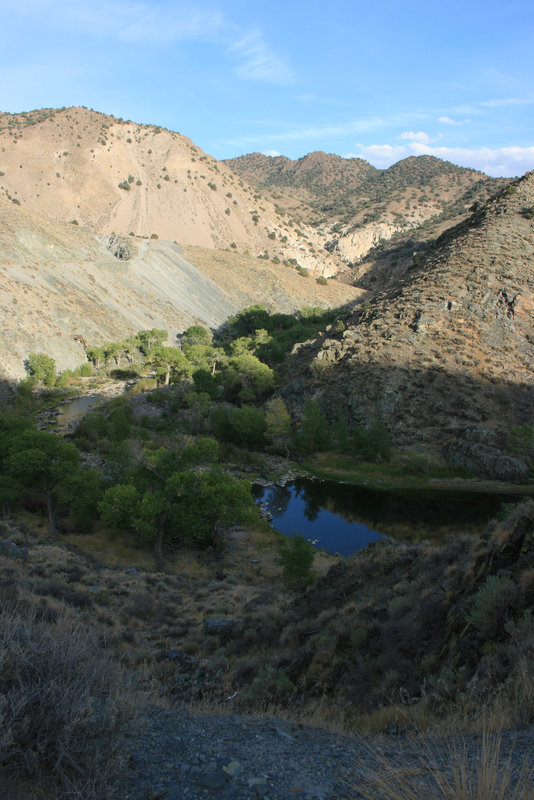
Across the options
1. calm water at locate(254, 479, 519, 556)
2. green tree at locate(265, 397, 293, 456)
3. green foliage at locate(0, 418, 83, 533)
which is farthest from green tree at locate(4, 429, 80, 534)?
green tree at locate(265, 397, 293, 456)

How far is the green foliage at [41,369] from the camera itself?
52.4 metres

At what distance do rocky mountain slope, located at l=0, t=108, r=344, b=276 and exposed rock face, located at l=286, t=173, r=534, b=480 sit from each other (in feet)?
242

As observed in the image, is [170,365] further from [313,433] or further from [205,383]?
[313,433]

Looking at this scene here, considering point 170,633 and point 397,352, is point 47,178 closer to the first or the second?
point 397,352

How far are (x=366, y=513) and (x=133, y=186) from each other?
109 metres

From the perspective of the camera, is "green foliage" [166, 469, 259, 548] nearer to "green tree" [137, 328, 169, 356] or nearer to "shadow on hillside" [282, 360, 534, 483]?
"shadow on hillside" [282, 360, 534, 483]

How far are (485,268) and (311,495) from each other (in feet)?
94.9

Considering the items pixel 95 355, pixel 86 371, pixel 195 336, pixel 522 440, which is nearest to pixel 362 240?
pixel 195 336

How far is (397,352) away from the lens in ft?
139

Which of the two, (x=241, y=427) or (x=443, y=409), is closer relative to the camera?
(x=443, y=409)

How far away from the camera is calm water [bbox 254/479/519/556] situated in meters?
26.8

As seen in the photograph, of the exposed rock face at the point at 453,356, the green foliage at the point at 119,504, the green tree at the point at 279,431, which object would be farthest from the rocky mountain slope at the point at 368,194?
the green foliage at the point at 119,504

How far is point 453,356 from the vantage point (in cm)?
4069

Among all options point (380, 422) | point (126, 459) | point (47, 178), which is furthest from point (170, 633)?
point (47, 178)
